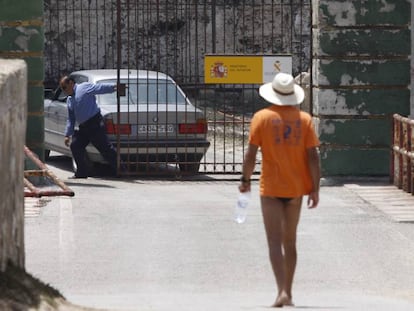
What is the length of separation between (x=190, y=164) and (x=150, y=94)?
1577 millimetres

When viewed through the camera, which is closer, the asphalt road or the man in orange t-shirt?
the man in orange t-shirt

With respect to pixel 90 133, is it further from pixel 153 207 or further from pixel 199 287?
pixel 199 287

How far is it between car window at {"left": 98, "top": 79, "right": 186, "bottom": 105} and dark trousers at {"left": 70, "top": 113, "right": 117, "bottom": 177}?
1.08m

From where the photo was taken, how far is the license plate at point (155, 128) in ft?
63.5

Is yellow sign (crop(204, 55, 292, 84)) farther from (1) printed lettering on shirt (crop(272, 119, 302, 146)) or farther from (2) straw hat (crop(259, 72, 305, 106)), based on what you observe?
(1) printed lettering on shirt (crop(272, 119, 302, 146))

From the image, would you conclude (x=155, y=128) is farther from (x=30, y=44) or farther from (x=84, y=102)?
(x=30, y=44)

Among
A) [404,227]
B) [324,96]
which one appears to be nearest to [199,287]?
[404,227]

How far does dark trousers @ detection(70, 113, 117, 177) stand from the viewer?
62.4 ft

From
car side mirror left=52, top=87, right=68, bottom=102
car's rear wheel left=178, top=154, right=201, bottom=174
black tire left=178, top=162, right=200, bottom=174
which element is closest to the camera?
car's rear wheel left=178, top=154, right=201, bottom=174

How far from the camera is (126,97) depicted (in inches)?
806

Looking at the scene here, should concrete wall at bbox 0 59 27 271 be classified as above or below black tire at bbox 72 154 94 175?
above

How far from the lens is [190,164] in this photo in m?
19.7

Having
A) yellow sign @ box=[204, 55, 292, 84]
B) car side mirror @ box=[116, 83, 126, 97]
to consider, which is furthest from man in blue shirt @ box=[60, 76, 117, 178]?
yellow sign @ box=[204, 55, 292, 84]

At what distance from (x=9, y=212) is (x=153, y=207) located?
747 centimetres
